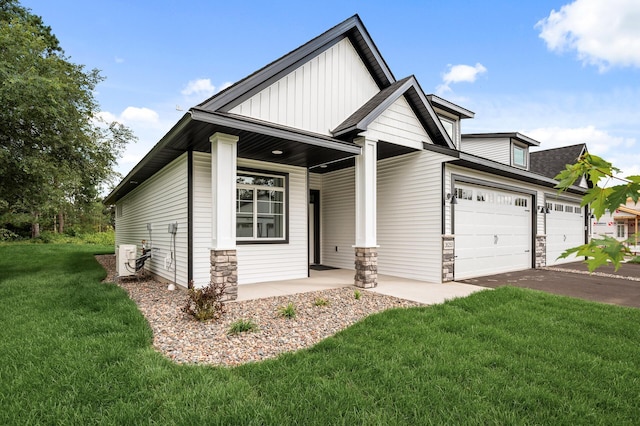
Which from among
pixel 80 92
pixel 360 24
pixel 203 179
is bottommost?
pixel 203 179

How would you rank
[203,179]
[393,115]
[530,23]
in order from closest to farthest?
[203,179] → [393,115] → [530,23]

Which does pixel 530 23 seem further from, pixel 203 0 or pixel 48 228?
pixel 48 228

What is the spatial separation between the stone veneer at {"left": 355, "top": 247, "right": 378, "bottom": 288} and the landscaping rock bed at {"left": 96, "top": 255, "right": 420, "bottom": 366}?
0.44m

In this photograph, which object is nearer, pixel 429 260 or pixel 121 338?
pixel 121 338

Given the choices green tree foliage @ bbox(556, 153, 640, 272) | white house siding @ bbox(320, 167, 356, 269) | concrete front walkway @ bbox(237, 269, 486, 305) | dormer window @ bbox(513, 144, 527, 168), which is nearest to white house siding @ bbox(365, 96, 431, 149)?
white house siding @ bbox(320, 167, 356, 269)

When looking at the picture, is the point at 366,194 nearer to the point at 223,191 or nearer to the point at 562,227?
→ the point at 223,191

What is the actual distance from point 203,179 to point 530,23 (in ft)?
32.5

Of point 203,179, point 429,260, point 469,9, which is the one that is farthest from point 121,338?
point 469,9

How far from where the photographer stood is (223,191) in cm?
579

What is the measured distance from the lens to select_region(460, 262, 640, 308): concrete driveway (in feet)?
21.4

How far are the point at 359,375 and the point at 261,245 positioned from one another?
5.03m

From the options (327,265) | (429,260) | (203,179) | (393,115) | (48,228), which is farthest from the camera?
(48,228)

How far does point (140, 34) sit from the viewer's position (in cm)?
1165

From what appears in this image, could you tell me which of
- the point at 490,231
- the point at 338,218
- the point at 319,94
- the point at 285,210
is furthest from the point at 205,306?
the point at 490,231
